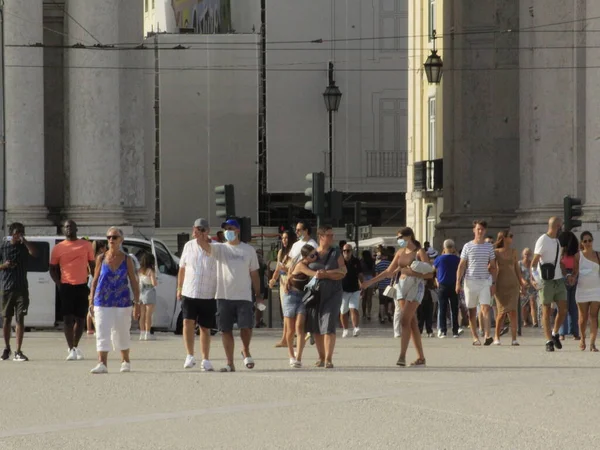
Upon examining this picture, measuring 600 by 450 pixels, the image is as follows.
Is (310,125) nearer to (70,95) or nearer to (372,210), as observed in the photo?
(372,210)

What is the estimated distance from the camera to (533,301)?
35.1m

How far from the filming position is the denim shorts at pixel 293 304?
2258cm

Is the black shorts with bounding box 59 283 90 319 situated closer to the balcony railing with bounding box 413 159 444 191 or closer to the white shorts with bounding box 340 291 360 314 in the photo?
the white shorts with bounding box 340 291 360 314

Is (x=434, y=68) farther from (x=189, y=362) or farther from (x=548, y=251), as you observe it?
(x=189, y=362)

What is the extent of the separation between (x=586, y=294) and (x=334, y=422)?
10102 mm

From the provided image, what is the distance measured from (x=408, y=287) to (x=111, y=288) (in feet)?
11.3

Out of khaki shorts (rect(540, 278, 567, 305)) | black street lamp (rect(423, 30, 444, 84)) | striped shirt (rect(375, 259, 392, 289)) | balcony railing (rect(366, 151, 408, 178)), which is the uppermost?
black street lamp (rect(423, 30, 444, 84))

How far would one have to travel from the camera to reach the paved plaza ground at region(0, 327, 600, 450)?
14219 millimetres

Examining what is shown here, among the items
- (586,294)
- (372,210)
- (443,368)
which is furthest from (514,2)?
(372,210)

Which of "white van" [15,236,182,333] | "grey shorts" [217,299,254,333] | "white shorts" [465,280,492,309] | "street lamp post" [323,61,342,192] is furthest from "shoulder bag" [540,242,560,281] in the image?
"street lamp post" [323,61,342,192]

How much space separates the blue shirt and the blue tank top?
9.86 m

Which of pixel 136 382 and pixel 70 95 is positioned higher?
pixel 70 95

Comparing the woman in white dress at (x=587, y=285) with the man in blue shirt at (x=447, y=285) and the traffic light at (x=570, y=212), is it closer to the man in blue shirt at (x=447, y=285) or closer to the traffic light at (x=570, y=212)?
the man in blue shirt at (x=447, y=285)

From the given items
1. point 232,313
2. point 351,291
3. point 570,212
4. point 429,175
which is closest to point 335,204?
point 351,291
